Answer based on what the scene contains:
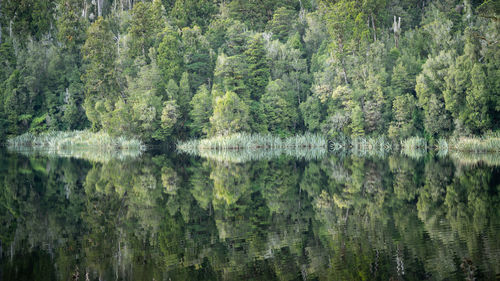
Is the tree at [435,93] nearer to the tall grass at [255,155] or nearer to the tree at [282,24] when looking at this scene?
the tall grass at [255,155]

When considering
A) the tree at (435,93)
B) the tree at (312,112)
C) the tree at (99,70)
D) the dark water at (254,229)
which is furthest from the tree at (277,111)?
the dark water at (254,229)

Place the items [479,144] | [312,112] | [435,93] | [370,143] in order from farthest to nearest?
[312,112] → [370,143] → [435,93] → [479,144]

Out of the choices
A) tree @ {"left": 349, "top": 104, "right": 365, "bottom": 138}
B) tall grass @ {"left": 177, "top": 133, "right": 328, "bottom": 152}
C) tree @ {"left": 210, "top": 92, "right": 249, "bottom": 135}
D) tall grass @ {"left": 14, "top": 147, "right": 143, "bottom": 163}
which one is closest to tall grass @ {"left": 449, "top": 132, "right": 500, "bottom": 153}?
tree @ {"left": 349, "top": 104, "right": 365, "bottom": 138}

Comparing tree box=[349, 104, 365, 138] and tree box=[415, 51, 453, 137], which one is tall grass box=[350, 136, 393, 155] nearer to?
tree box=[349, 104, 365, 138]

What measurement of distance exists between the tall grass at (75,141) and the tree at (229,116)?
28.9 feet

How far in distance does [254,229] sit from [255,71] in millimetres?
46470

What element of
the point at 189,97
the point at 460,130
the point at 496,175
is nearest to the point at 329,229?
the point at 496,175

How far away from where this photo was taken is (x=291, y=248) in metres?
9.07

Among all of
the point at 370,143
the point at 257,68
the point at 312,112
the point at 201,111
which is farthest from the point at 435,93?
the point at 201,111

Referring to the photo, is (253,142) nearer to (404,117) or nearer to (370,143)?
(370,143)

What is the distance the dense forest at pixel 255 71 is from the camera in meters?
44.3

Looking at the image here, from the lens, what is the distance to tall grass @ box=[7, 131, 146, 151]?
169ft

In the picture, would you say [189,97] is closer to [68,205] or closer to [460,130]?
Answer: [460,130]

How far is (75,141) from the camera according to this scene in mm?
54156
